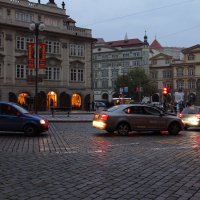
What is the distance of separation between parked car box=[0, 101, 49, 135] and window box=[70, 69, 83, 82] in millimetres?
45698

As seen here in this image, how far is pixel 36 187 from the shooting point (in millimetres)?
→ 8336

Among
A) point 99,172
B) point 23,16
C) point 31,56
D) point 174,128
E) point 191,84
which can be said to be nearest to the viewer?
point 99,172

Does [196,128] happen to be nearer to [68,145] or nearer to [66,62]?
[68,145]

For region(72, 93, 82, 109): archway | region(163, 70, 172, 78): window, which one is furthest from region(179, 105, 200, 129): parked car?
region(163, 70, 172, 78): window

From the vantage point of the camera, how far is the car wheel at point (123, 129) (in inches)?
823

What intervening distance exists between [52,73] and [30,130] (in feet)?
143

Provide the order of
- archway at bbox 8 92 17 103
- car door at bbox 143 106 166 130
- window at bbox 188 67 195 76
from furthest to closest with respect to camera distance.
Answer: window at bbox 188 67 195 76 → archway at bbox 8 92 17 103 → car door at bbox 143 106 166 130

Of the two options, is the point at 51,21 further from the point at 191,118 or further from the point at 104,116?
the point at 104,116

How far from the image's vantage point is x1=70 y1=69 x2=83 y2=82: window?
66312 millimetres

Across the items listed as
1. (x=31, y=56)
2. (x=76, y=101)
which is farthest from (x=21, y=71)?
(x=31, y=56)

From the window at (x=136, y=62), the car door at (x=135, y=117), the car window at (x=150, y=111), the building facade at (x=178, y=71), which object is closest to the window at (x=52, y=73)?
the car window at (x=150, y=111)

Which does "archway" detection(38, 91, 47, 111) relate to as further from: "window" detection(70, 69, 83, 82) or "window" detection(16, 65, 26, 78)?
"window" detection(70, 69, 83, 82)

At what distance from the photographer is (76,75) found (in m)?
66.7

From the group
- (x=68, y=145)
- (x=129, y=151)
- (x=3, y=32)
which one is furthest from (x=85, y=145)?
(x=3, y=32)
